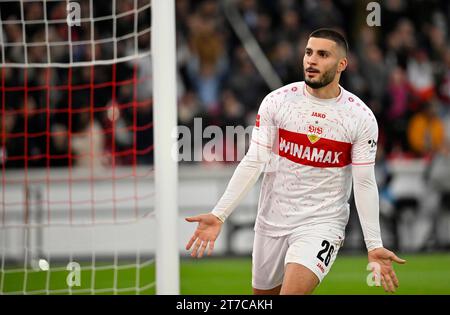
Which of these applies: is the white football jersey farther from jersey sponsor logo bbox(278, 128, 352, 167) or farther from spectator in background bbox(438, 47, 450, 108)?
spectator in background bbox(438, 47, 450, 108)

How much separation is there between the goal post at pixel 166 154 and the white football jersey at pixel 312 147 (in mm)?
808

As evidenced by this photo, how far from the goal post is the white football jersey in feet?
2.65

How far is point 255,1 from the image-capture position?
1653cm

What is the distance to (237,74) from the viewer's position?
49.9 feet

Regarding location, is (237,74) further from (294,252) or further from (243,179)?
(294,252)

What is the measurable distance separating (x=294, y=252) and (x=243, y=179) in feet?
2.02

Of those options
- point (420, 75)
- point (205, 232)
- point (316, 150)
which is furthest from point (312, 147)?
point (420, 75)

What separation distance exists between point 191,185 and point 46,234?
231cm

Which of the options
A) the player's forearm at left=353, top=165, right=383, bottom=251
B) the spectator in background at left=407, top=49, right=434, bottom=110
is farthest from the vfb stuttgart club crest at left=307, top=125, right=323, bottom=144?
the spectator in background at left=407, top=49, right=434, bottom=110

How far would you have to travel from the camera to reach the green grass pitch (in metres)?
10.7

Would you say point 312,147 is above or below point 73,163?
above
